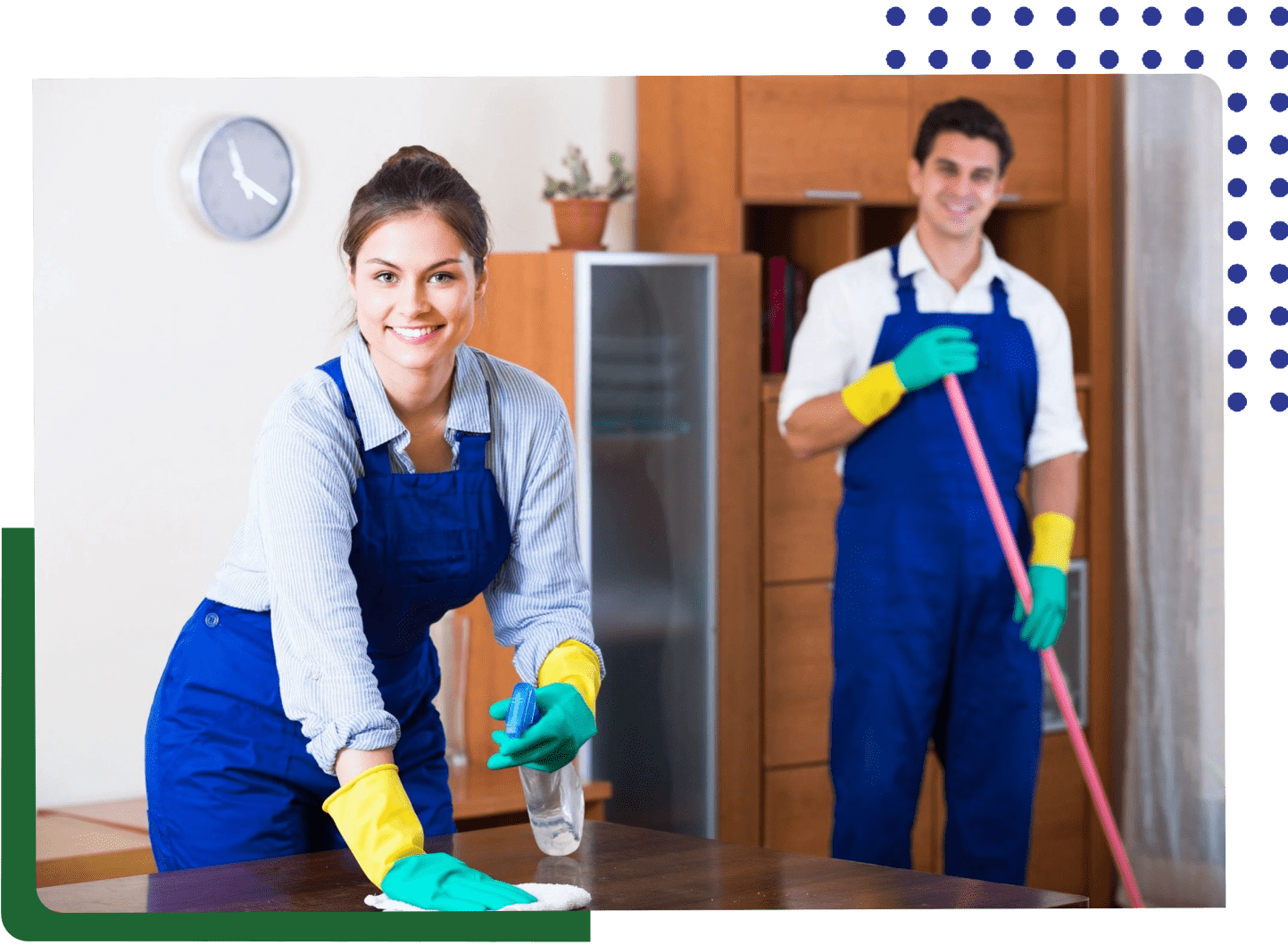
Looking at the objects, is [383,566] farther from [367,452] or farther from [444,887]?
[444,887]

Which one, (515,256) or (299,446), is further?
(515,256)

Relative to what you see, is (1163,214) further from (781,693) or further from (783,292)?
(781,693)

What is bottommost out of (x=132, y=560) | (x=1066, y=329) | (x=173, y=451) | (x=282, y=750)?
(x=282, y=750)

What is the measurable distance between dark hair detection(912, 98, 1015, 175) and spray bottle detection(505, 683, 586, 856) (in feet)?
4.07

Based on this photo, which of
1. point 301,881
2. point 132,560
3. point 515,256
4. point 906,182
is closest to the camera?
point 301,881

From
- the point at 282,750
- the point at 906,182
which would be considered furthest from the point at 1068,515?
the point at 282,750

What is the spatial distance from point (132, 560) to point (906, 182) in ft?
5.79

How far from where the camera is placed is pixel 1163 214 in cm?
279

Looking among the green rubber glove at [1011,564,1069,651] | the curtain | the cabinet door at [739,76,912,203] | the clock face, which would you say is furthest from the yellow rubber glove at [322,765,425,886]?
the cabinet door at [739,76,912,203]

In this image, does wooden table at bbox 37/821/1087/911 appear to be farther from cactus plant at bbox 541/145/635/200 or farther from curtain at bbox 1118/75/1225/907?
cactus plant at bbox 541/145/635/200

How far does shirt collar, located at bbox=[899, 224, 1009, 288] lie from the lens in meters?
2.51

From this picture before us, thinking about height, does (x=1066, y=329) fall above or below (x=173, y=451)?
above

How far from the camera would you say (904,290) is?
98.9 inches

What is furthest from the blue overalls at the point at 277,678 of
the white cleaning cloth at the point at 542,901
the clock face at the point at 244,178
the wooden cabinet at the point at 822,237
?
the wooden cabinet at the point at 822,237
